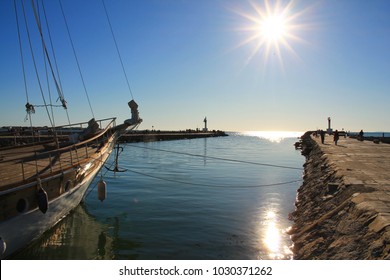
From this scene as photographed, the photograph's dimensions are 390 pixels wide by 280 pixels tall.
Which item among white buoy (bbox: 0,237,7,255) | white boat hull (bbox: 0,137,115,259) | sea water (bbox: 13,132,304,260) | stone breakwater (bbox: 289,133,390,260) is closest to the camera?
stone breakwater (bbox: 289,133,390,260)

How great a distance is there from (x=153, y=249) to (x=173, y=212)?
4305 mm

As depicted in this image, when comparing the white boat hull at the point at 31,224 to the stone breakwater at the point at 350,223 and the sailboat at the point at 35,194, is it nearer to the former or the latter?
the sailboat at the point at 35,194

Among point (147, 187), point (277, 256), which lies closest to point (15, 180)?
point (277, 256)

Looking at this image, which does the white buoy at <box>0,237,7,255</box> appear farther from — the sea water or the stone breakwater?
the stone breakwater

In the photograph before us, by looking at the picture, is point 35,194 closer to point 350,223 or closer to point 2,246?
point 2,246

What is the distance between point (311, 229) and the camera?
30.6 ft

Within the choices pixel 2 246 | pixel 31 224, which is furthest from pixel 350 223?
pixel 31 224

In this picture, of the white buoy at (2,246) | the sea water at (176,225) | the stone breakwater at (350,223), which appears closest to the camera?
the stone breakwater at (350,223)

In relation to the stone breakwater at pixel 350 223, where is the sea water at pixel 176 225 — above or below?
below

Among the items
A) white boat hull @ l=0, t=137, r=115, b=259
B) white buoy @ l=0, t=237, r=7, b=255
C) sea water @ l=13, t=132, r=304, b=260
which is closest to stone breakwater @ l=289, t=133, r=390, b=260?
sea water @ l=13, t=132, r=304, b=260

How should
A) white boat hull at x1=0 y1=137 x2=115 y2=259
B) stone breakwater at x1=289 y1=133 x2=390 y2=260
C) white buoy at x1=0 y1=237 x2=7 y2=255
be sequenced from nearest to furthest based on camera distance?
stone breakwater at x1=289 y1=133 x2=390 y2=260 → white buoy at x1=0 y1=237 x2=7 y2=255 → white boat hull at x1=0 y1=137 x2=115 y2=259

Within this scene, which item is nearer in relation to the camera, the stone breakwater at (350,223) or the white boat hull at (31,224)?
the stone breakwater at (350,223)

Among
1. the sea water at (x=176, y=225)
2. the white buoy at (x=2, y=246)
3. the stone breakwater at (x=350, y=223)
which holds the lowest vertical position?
the sea water at (x=176, y=225)

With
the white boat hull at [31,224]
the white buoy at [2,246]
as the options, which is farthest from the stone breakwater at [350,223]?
the white boat hull at [31,224]
